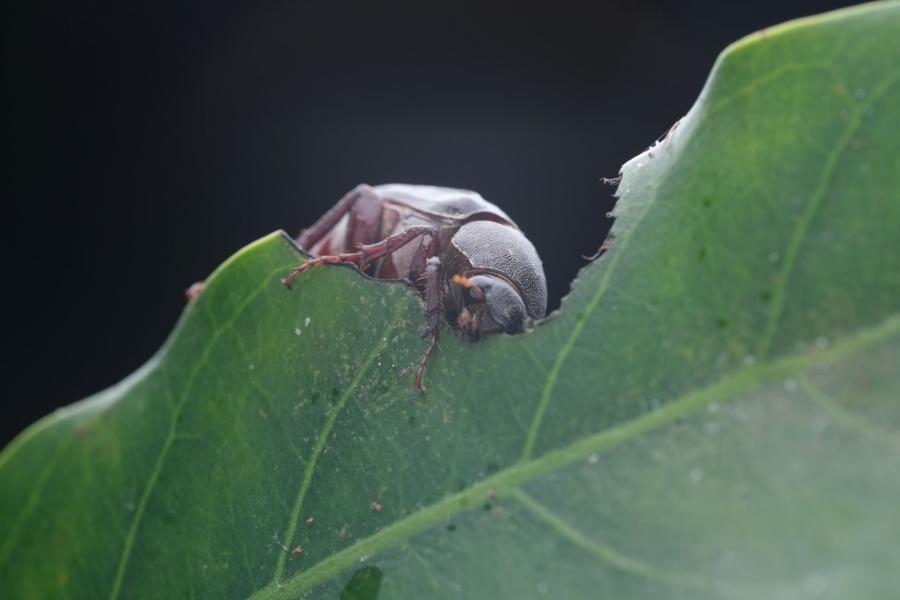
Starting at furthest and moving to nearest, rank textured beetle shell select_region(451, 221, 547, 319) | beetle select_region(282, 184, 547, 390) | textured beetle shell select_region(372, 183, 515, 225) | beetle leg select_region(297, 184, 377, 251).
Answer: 1. beetle leg select_region(297, 184, 377, 251)
2. textured beetle shell select_region(372, 183, 515, 225)
3. textured beetle shell select_region(451, 221, 547, 319)
4. beetle select_region(282, 184, 547, 390)

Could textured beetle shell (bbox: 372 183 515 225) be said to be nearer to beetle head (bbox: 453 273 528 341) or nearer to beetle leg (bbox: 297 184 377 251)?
beetle leg (bbox: 297 184 377 251)

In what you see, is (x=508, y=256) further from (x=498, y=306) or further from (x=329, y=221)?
(x=329, y=221)

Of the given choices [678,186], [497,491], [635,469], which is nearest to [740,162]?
[678,186]

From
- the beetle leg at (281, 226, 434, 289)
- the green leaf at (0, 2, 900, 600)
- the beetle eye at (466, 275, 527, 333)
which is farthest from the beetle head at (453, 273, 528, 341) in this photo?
the beetle leg at (281, 226, 434, 289)

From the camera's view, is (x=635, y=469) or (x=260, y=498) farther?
(x=260, y=498)

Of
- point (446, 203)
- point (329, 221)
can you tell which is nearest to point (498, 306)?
point (446, 203)

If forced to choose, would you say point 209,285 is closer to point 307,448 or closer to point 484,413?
point 307,448
